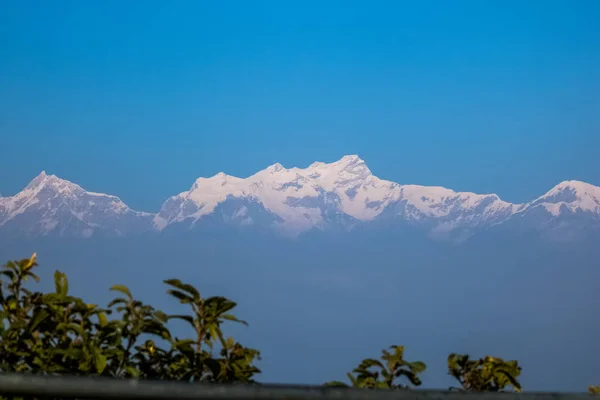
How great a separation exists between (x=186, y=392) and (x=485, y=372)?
6.77 ft

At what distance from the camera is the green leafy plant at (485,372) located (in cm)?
343

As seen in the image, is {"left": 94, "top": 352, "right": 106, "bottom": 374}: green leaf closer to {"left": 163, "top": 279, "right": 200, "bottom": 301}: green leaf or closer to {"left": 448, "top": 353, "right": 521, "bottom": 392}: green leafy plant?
{"left": 163, "top": 279, "right": 200, "bottom": 301}: green leaf

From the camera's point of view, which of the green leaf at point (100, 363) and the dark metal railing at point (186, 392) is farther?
the green leaf at point (100, 363)

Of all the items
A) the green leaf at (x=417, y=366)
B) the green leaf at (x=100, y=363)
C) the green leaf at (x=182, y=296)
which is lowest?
the green leaf at (x=100, y=363)

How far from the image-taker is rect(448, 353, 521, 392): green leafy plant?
3428 millimetres

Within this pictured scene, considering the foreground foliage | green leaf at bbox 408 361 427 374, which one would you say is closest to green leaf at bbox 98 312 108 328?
the foreground foliage

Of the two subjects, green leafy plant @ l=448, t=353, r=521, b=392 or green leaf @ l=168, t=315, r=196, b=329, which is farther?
green leafy plant @ l=448, t=353, r=521, b=392

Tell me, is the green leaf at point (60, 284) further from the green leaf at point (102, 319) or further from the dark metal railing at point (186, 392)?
the dark metal railing at point (186, 392)

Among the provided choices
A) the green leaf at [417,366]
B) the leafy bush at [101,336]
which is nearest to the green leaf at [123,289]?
the leafy bush at [101,336]

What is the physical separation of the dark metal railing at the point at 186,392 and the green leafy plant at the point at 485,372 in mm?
1662

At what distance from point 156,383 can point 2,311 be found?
1.71m

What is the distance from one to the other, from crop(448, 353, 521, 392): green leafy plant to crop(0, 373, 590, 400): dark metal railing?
5.45 feet

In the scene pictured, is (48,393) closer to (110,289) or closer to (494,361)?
(110,289)

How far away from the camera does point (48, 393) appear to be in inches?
70.7
